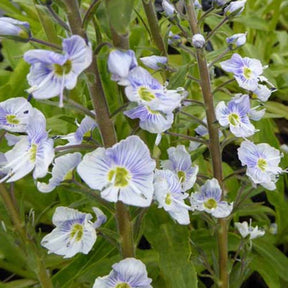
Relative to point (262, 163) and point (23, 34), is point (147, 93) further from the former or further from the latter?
point (262, 163)

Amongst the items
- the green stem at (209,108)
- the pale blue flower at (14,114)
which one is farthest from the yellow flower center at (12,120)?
the green stem at (209,108)

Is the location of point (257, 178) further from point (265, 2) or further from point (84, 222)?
point (265, 2)

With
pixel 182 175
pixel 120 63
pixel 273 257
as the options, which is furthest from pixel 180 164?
pixel 273 257

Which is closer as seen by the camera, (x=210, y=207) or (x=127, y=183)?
(x=127, y=183)

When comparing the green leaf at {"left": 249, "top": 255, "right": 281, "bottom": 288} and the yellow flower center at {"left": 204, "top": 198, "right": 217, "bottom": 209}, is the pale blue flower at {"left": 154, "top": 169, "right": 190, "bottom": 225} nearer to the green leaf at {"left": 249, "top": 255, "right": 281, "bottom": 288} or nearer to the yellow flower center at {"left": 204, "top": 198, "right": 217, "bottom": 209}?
the yellow flower center at {"left": 204, "top": 198, "right": 217, "bottom": 209}

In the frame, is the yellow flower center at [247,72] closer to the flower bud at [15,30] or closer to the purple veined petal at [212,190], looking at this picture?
the purple veined petal at [212,190]

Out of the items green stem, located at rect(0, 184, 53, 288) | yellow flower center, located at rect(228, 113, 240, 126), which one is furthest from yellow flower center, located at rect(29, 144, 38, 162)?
yellow flower center, located at rect(228, 113, 240, 126)

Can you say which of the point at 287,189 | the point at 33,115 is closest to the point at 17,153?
the point at 33,115
